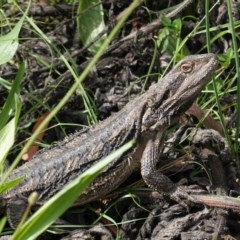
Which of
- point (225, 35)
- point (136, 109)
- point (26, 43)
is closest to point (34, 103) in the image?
point (26, 43)

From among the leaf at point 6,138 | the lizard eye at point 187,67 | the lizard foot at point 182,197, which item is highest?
the leaf at point 6,138

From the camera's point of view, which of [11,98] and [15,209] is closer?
[11,98]

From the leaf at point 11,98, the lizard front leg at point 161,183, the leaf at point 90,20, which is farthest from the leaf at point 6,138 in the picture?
the leaf at point 90,20

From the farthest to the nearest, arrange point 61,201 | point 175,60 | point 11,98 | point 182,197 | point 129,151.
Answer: point 175,60, point 129,151, point 182,197, point 11,98, point 61,201

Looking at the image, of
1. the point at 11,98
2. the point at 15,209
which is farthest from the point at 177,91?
the point at 15,209

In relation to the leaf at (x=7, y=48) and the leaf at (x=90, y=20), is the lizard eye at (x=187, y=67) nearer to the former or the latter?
the leaf at (x=7, y=48)

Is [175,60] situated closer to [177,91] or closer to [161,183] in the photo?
[177,91]

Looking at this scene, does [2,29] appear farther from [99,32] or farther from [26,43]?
[99,32]
